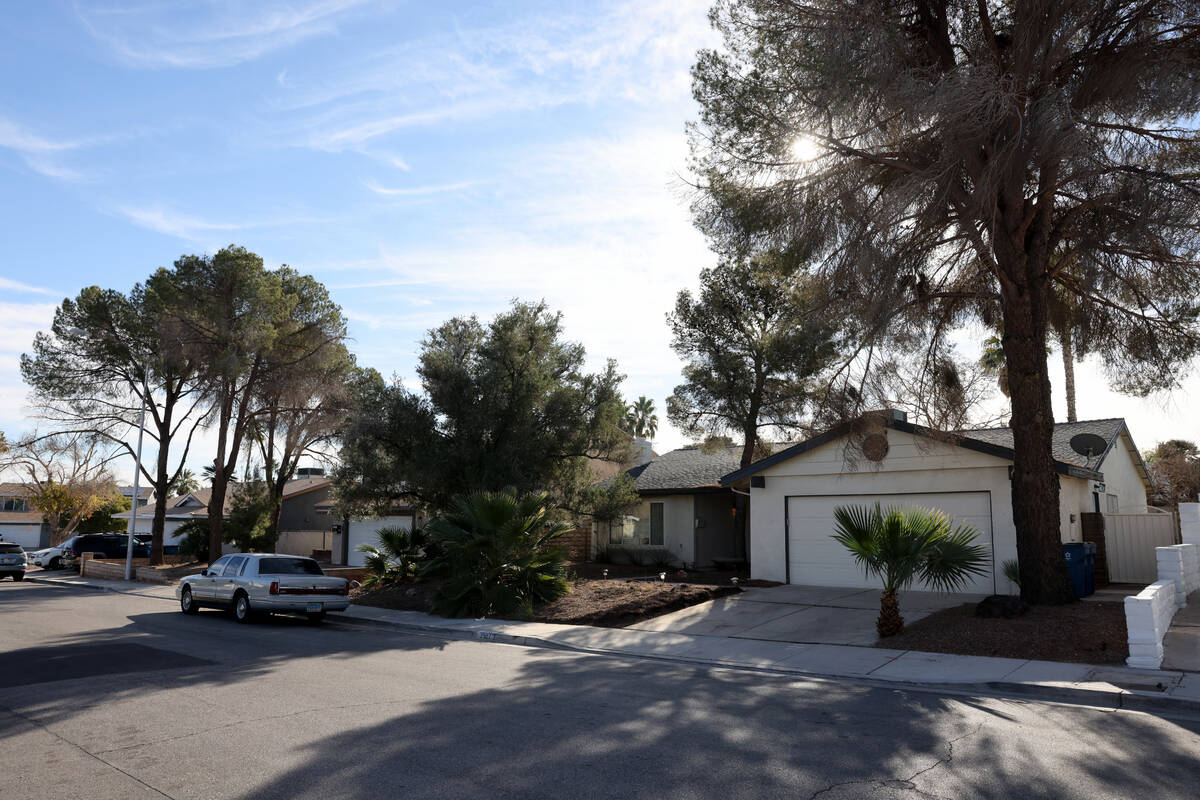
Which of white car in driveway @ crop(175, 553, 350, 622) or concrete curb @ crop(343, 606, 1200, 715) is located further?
white car in driveway @ crop(175, 553, 350, 622)

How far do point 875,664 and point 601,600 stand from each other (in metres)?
7.47

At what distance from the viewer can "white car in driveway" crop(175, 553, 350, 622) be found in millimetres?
16391

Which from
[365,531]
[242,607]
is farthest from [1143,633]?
[365,531]

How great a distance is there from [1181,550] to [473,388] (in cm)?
1549

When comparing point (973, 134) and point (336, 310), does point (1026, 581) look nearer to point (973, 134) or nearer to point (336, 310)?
point (973, 134)

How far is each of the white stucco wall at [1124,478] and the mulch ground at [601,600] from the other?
11.1m

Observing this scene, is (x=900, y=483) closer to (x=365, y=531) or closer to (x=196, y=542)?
(x=365, y=531)

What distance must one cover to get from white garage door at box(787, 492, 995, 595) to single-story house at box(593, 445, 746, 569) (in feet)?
17.7

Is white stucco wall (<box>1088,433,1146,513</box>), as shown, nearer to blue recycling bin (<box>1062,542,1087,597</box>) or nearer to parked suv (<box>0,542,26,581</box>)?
blue recycling bin (<box>1062,542,1087,597</box>)

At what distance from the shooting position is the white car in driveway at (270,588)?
16.4 m

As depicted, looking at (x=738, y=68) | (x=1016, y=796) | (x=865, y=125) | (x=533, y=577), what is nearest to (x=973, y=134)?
(x=865, y=125)

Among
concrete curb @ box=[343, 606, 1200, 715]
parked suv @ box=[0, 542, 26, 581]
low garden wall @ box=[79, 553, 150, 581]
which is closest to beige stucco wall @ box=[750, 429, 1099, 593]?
concrete curb @ box=[343, 606, 1200, 715]

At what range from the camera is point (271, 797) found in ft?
Answer: 17.9

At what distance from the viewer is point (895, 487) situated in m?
19.3
